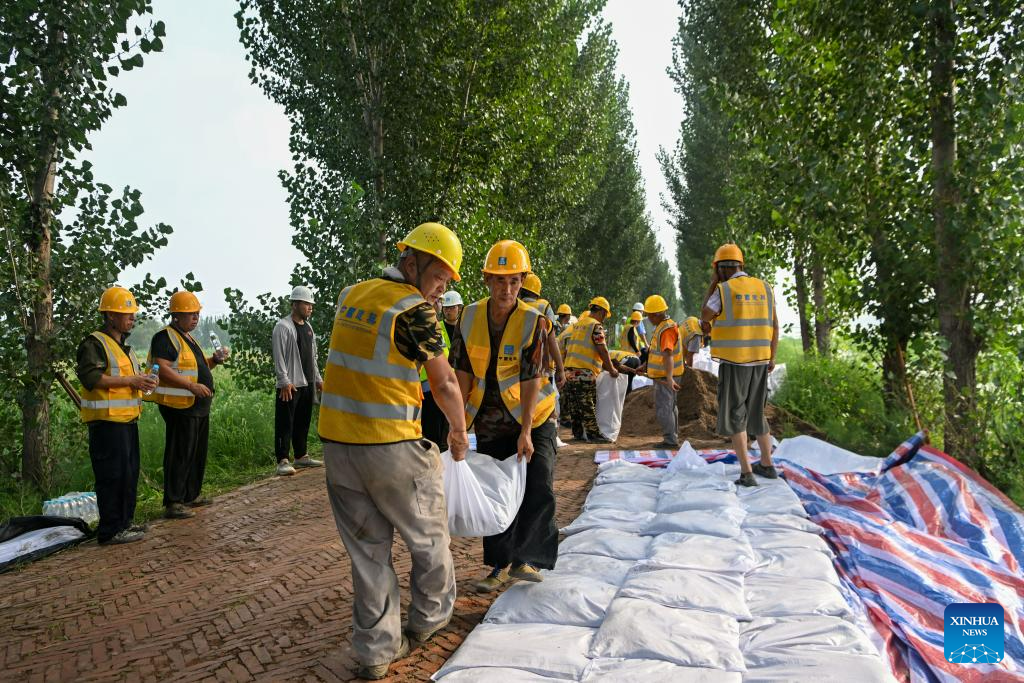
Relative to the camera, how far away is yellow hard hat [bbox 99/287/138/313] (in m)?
5.97

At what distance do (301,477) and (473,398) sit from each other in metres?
5.00

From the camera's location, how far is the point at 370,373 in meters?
3.16

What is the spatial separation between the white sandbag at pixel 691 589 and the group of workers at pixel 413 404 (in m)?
0.54

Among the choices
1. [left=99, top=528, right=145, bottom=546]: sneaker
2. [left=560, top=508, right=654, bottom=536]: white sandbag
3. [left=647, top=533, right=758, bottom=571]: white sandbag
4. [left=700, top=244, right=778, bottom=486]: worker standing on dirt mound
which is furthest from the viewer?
[left=700, top=244, right=778, bottom=486]: worker standing on dirt mound

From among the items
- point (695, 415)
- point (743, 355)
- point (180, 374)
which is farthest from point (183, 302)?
point (695, 415)

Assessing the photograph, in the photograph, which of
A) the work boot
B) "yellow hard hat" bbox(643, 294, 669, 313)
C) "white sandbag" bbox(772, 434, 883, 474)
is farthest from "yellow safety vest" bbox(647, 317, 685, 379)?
the work boot

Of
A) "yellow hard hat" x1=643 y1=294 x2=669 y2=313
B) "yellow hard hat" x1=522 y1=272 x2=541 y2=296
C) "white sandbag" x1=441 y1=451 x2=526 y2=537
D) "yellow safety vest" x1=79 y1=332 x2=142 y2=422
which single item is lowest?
"white sandbag" x1=441 y1=451 x2=526 y2=537

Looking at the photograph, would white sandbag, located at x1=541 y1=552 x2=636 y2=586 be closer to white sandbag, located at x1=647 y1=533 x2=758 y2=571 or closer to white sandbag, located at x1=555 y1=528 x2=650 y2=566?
white sandbag, located at x1=555 y1=528 x2=650 y2=566

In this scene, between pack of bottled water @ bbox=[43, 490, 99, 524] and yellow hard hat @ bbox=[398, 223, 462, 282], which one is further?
pack of bottled water @ bbox=[43, 490, 99, 524]

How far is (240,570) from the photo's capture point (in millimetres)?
5113

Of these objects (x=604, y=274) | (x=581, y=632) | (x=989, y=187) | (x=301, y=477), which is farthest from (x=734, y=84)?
(x=604, y=274)

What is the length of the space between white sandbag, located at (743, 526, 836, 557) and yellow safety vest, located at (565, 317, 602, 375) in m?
4.77

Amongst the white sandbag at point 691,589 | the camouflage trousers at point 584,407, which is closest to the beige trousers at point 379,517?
the white sandbag at point 691,589

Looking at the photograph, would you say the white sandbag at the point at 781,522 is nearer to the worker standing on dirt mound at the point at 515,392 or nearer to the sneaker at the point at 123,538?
the worker standing on dirt mound at the point at 515,392
